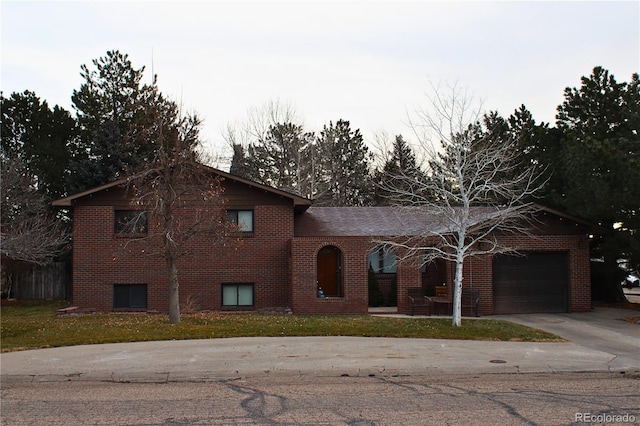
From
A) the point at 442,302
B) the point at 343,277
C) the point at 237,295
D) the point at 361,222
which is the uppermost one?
the point at 361,222

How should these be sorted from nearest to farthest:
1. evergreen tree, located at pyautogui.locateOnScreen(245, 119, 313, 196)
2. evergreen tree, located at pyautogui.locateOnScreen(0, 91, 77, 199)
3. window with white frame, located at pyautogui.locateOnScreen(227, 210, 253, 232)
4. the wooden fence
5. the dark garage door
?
the dark garage door, window with white frame, located at pyautogui.locateOnScreen(227, 210, 253, 232), the wooden fence, evergreen tree, located at pyautogui.locateOnScreen(0, 91, 77, 199), evergreen tree, located at pyautogui.locateOnScreen(245, 119, 313, 196)

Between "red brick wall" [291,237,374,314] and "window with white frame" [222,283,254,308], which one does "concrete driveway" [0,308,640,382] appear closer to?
"red brick wall" [291,237,374,314]

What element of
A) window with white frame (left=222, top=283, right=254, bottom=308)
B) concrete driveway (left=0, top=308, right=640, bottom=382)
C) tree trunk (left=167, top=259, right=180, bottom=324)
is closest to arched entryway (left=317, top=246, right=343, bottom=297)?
window with white frame (left=222, top=283, right=254, bottom=308)

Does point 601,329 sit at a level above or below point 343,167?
below

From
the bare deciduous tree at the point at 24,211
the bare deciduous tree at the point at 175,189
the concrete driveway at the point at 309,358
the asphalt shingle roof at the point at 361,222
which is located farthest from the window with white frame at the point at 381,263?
the bare deciduous tree at the point at 24,211

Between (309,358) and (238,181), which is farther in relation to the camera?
(238,181)

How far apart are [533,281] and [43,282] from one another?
74.6ft

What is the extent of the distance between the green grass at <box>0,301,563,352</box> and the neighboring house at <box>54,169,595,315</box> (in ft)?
9.85

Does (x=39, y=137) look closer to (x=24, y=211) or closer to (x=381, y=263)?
(x=24, y=211)

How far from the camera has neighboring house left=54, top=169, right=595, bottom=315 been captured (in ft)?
71.4

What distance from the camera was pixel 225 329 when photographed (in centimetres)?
1653

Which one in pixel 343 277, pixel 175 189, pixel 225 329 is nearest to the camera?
pixel 225 329

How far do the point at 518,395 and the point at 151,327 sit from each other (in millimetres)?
10651

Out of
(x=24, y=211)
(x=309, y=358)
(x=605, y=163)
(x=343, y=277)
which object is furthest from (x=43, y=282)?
(x=605, y=163)
